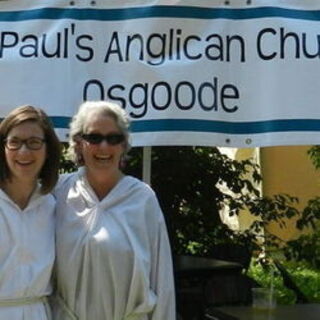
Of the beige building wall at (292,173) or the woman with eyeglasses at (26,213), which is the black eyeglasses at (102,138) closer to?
the woman with eyeglasses at (26,213)

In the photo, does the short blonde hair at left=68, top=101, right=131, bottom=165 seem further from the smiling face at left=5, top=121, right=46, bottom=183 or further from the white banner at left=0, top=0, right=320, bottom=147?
the white banner at left=0, top=0, right=320, bottom=147

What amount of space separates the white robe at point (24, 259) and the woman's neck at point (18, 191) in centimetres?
2

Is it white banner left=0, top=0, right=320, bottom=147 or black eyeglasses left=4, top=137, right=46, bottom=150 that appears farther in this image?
white banner left=0, top=0, right=320, bottom=147

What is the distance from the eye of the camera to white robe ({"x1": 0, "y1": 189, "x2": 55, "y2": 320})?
104 inches

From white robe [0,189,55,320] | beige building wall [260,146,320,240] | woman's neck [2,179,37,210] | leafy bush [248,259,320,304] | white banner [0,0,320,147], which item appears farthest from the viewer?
beige building wall [260,146,320,240]

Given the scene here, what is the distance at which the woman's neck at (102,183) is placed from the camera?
110 inches

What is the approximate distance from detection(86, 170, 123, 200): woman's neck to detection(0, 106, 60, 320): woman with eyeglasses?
0.13m

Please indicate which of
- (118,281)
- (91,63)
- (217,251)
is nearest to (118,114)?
(118,281)

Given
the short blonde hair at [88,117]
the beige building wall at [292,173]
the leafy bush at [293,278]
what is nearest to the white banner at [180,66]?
the short blonde hair at [88,117]

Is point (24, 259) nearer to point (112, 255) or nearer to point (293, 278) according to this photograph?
point (112, 255)

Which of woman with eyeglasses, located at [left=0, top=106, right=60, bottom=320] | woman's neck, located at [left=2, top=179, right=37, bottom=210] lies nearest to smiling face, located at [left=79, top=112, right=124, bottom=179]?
woman with eyeglasses, located at [left=0, top=106, right=60, bottom=320]

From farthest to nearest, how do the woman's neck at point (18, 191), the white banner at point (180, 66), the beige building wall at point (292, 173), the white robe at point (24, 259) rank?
the beige building wall at point (292, 173)
the white banner at point (180, 66)
the woman's neck at point (18, 191)
the white robe at point (24, 259)

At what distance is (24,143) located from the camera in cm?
270

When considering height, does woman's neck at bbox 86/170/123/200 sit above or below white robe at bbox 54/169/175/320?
above
